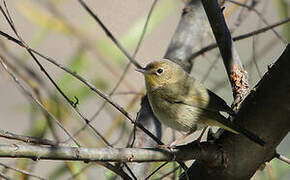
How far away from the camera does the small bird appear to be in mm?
2377

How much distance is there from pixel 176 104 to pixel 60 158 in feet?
4.29

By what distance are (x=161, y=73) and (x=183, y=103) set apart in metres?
0.39

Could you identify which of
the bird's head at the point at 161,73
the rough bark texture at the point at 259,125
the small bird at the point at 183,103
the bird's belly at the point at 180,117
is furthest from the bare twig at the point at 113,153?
the bird's head at the point at 161,73

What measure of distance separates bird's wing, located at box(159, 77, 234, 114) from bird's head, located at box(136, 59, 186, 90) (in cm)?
6

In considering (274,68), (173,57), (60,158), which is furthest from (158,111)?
(60,158)

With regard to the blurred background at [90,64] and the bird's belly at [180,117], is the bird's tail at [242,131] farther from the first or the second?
the bird's belly at [180,117]

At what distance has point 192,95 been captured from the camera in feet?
8.17

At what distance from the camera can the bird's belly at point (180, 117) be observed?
2.46 meters

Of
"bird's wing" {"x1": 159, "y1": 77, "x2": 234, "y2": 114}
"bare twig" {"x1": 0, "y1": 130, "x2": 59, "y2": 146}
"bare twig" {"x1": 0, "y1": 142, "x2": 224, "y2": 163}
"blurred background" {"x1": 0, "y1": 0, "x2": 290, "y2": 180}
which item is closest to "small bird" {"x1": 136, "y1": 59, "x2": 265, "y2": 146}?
"bird's wing" {"x1": 159, "y1": 77, "x2": 234, "y2": 114}

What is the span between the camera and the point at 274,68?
5.48 ft

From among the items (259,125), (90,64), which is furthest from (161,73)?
(259,125)

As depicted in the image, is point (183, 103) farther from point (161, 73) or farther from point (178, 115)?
point (161, 73)

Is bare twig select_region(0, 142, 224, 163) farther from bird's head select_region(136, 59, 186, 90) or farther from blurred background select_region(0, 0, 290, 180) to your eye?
bird's head select_region(136, 59, 186, 90)

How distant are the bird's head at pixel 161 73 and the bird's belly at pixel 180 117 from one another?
30cm
